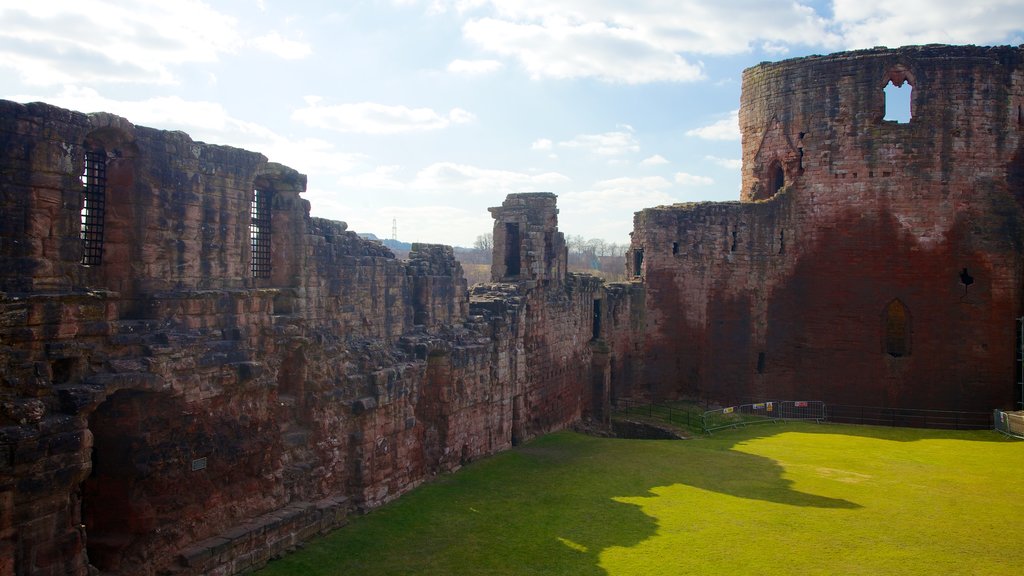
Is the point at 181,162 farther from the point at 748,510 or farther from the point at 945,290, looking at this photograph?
the point at 945,290

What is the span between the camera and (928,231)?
20375mm

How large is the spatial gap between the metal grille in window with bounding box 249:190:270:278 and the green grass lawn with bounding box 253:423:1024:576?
3.55 meters

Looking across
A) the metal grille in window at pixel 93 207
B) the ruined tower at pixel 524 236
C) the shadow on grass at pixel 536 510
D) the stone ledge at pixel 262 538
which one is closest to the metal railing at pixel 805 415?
the shadow on grass at pixel 536 510

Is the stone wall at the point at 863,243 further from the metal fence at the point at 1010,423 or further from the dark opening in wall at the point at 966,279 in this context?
the metal fence at the point at 1010,423

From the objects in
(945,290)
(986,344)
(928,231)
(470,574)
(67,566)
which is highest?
(928,231)

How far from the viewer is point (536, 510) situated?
11.3 m

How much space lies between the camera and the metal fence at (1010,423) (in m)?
17.1

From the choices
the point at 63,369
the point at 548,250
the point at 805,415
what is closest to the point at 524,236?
the point at 548,250

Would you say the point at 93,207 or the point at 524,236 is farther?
the point at 524,236

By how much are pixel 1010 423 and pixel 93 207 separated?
18509mm

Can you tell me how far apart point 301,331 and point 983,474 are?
467 inches

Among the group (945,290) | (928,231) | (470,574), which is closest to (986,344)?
(945,290)

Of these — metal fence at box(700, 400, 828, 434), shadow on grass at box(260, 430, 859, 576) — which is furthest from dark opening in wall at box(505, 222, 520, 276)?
metal fence at box(700, 400, 828, 434)

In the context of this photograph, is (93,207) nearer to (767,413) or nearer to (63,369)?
(63,369)
